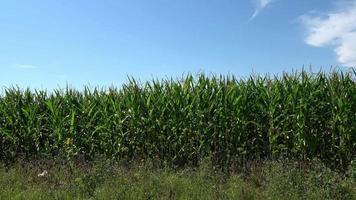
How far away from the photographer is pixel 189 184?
880cm

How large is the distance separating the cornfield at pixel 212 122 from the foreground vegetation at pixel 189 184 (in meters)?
1.01

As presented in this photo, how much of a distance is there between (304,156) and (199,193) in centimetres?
356

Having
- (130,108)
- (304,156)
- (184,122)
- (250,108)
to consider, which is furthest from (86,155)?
(304,156)

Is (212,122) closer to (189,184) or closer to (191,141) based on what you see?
(191,141)

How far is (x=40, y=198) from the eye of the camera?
323 inches

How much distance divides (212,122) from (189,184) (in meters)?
2.93

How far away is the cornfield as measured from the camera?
36.0 ft

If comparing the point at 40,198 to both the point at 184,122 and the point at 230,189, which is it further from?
the point at 184,122

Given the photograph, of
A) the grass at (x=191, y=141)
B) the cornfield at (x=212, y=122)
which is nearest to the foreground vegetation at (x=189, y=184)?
the grass at (x=191, y=141)

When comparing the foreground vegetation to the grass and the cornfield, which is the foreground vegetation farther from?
the cornfield

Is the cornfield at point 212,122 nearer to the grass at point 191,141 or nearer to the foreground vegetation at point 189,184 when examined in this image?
the grass at point 191,141

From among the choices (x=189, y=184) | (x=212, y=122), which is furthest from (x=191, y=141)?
(x=189, y=184)

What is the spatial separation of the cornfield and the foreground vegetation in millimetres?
1015

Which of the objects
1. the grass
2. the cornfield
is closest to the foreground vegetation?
the grass
